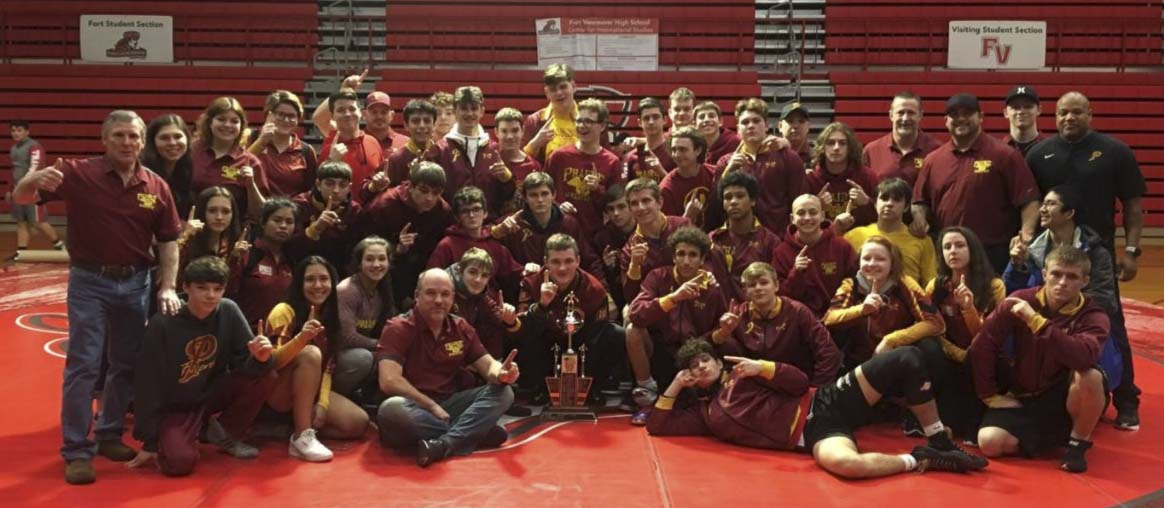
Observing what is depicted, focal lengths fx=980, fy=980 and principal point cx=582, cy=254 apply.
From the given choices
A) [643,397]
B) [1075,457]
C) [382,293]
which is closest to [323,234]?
[382,293]

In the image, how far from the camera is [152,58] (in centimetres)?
1589

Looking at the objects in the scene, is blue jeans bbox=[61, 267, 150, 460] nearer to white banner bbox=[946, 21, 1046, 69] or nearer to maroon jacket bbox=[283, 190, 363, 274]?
maroon jacket bbox=[283, 190, 363, 274]

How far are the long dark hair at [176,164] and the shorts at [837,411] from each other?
3.82 metres

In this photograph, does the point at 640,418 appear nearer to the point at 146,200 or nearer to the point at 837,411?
the point at 837,411

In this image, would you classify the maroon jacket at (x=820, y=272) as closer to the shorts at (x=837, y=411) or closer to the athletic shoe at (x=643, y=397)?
the shorts at (x=837, y=411)

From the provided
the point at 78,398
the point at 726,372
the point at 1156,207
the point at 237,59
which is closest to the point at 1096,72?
the point at 1156,207

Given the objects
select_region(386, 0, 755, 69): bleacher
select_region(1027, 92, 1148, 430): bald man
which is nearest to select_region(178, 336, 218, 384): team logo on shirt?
select_region(1027, 92, 1148, 430): bald man

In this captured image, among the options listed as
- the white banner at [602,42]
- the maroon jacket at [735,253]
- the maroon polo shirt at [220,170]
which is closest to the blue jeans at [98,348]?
the maroon polo shirt at [220,170]

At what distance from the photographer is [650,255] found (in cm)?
639

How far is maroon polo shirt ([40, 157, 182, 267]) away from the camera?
16.0 feet

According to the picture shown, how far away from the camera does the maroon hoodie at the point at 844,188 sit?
6707 mm

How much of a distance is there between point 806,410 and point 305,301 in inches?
112

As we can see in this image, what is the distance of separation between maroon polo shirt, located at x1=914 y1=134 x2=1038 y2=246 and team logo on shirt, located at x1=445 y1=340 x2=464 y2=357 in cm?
323

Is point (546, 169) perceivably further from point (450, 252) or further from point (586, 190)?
point (450, 252)
